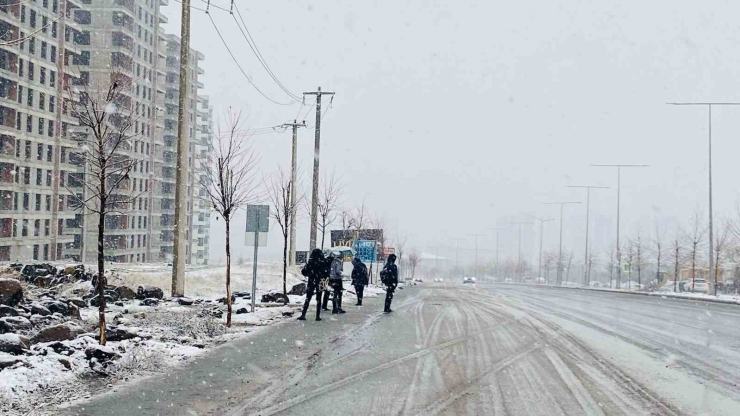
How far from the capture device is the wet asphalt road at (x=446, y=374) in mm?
7797

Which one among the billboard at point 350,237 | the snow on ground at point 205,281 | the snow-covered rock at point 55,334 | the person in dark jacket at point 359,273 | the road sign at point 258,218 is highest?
the road sign at point 258,218

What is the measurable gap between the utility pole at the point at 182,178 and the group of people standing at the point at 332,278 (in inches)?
152

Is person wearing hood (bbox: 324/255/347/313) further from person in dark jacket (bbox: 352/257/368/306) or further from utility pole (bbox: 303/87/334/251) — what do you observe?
utility pole (bbox: 303/87/334/251)

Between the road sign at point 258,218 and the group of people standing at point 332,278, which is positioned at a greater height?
the road sign at point 258,218

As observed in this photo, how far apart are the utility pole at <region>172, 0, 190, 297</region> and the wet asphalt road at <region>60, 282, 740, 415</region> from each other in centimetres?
465

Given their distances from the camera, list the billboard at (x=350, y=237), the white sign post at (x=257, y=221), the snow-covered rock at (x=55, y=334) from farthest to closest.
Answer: the billboard at (x=350, y=237) < the white sign post at (x=257, y=221) < the snow-covered rock at (x=55, y=334)

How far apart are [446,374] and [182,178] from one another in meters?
11.7

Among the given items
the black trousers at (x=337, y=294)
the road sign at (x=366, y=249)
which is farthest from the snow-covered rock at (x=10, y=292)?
the road sign at (x=366, y=249)

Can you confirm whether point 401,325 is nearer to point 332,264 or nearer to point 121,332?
point 332,264

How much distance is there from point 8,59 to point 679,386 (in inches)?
2626

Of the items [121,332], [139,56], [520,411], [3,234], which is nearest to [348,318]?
[121,332]

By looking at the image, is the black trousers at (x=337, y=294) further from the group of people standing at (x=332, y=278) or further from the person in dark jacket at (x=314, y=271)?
the person in dark jacket at (x=314, y=271)

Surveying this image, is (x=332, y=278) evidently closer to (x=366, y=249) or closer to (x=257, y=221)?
(x=257, y=221)

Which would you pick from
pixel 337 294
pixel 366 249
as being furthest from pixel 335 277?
pixel 366 249
